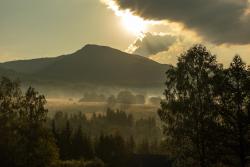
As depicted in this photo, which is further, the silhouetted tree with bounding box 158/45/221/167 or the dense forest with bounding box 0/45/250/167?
the silhouetted tree with bounding box 158/45/221/167

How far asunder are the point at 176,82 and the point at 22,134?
33.2 meters

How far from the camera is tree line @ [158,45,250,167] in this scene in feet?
175

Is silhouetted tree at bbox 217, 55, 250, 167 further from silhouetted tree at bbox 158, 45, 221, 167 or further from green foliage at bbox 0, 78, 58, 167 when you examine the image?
green foliage at bbox 0, 78, 58, 167

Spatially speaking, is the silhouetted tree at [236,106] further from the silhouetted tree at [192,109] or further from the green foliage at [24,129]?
the green foliage at [24,129]

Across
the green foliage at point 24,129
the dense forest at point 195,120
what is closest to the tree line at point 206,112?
the dense forest at point 195,120

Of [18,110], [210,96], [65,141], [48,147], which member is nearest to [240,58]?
[210,96]

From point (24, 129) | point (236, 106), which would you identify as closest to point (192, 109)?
point (236, 106)

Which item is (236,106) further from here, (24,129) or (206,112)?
(24,129)

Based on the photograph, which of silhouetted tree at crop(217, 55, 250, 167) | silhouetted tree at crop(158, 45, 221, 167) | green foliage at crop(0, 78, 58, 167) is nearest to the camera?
silhouetted tree at crop(217, 55, 250, 167)

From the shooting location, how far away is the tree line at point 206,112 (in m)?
53.3

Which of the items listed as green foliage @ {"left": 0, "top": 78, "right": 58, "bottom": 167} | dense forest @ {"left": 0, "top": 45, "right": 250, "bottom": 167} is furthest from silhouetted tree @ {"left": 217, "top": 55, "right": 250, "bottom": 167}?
green foliage @ {"left": 0, "top": 78, "right": 58, "bottom": 167}

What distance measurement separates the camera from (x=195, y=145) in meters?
60.2

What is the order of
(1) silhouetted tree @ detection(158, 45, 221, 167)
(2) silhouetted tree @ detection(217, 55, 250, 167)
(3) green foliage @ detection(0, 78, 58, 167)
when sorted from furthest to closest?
(3) green foliage @ detection(0, 78, 58, 167), (1) silhouetted tree @ detection(158, 45, 221, 167), (2) silhouetted tree @ detection(217, 55, 250, 167)

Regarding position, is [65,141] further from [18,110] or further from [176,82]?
[176,82]
